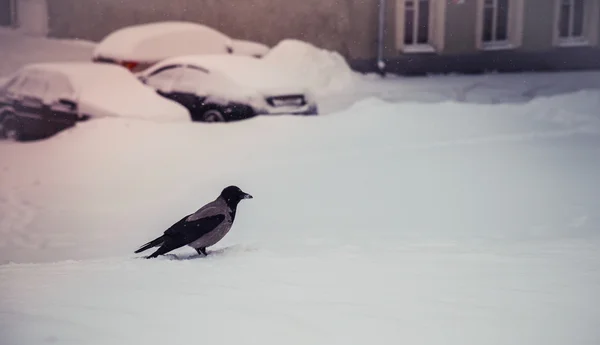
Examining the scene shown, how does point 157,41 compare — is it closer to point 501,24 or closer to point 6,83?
point 6,83

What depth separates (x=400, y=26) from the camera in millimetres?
7168

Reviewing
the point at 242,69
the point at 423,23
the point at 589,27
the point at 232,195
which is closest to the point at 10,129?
the point at 232,195

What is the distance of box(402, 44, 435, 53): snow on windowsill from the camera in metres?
7.02

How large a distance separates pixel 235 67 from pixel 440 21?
2.54 metres

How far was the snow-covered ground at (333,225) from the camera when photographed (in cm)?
266

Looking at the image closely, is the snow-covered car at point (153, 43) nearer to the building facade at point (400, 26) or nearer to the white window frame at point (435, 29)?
the building facade at point (400, 26)

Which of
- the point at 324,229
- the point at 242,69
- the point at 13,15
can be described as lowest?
the point at 324,229

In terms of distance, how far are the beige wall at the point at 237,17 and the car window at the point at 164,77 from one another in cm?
40

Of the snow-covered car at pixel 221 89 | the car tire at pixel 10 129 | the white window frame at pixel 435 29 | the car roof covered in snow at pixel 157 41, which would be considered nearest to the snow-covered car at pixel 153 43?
the car roof covered in snow at pixel 157 41

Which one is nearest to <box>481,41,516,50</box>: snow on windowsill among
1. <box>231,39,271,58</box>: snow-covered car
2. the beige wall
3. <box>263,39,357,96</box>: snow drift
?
the beige wall

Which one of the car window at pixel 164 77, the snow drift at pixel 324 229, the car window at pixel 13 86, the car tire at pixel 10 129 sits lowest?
the snow drift at pixel 324 229

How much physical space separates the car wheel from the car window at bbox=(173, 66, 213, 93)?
0.68 ft

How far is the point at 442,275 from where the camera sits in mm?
3088

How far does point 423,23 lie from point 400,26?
0.34 m
